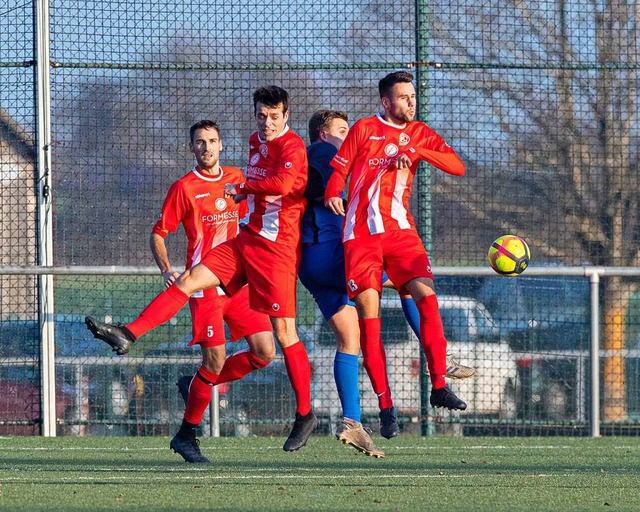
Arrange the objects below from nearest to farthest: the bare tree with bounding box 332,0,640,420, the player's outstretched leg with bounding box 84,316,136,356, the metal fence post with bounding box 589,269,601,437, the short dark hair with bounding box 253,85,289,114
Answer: the player's outstretched leg with bounding box 84,316,136,356 < the short dark hair with bounding box 253,85,289,114 < the metal fence post with bounding box 589,269,601,437 < the bare tree with bounding box 332,0,640,420

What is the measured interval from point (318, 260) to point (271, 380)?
405 cm

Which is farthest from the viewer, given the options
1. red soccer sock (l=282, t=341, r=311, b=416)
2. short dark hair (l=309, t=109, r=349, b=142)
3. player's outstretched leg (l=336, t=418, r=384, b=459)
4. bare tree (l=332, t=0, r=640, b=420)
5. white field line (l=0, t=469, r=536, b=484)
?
bare tree (l=332, t=0, r=640, b=420)

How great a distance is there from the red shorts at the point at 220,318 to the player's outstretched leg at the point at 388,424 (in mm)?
1282

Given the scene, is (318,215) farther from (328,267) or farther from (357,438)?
(357,438)

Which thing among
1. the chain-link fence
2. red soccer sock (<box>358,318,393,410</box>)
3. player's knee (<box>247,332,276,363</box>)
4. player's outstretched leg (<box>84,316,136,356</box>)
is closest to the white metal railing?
the chain-link fence

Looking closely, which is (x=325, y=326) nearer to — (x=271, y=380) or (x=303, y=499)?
(x=271, y=380)

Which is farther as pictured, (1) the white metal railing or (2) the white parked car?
(2) the white parked car

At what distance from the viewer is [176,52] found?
1209 centimetres

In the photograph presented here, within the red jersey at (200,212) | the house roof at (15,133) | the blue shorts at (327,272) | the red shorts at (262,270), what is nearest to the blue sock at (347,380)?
the blue shorts at (327,272)

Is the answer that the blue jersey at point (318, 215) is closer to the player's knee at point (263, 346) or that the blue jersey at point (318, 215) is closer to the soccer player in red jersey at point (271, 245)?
the soccer player in red jersey at point (271, 245)

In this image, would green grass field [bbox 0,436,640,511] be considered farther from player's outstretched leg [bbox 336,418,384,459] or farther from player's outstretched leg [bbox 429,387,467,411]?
player's outstretched leg [bbox 429,387,467,411]

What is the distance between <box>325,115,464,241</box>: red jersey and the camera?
7738mm

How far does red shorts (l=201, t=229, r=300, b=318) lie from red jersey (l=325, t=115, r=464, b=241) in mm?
426

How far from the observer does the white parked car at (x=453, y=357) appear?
468 inches
